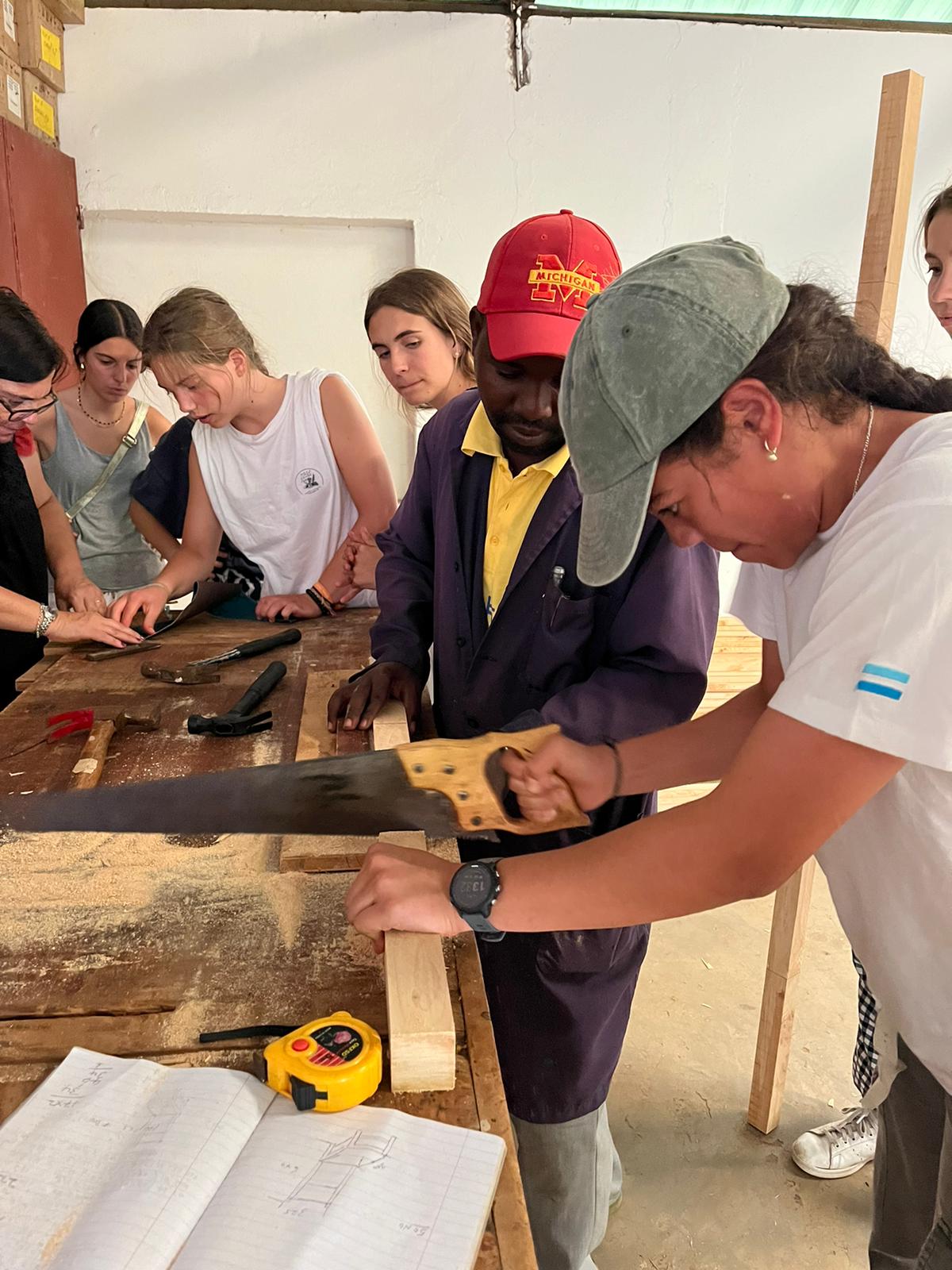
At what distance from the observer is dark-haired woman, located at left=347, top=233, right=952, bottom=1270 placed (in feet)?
2.96

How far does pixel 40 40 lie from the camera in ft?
13.8

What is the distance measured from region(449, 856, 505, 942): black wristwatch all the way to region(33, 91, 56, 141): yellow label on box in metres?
4.65

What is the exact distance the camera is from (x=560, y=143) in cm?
487

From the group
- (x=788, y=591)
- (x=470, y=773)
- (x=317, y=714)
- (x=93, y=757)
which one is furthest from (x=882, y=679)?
(x=93, y=757)

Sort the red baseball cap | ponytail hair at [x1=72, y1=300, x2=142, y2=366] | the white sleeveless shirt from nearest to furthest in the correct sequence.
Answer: the red baseball cap < the white sleeveless shirt < ponytail hair at [x1=72, y1=300, x2=142, y2=366]

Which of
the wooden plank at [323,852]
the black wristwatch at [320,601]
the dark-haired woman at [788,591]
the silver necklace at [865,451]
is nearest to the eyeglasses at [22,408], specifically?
the black wristwatch at [320,601]

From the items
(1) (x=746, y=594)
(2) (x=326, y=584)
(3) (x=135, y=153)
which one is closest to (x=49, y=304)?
(3) (x=135, y=153)

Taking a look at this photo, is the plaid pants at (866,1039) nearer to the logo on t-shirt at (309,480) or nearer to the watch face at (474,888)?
the watch face at (474,888)

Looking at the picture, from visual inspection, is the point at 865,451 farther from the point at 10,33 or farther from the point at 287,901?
the point at 10,33

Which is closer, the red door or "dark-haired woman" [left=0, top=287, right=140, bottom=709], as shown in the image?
"dark-haired woman" [left=0, top=287, right=140, bottom=709]

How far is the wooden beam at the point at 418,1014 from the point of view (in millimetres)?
1056

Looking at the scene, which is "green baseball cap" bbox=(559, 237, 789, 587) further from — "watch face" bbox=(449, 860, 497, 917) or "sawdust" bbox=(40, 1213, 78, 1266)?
"sawdust" bbox=(40, 1213, 78, 1266)

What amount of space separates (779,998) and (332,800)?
70.9 inches

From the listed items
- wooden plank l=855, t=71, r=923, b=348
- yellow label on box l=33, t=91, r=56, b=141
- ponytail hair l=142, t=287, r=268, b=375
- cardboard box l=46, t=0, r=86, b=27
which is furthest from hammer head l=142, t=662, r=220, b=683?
cardboard box l=46, t=0, r=86, b=27
